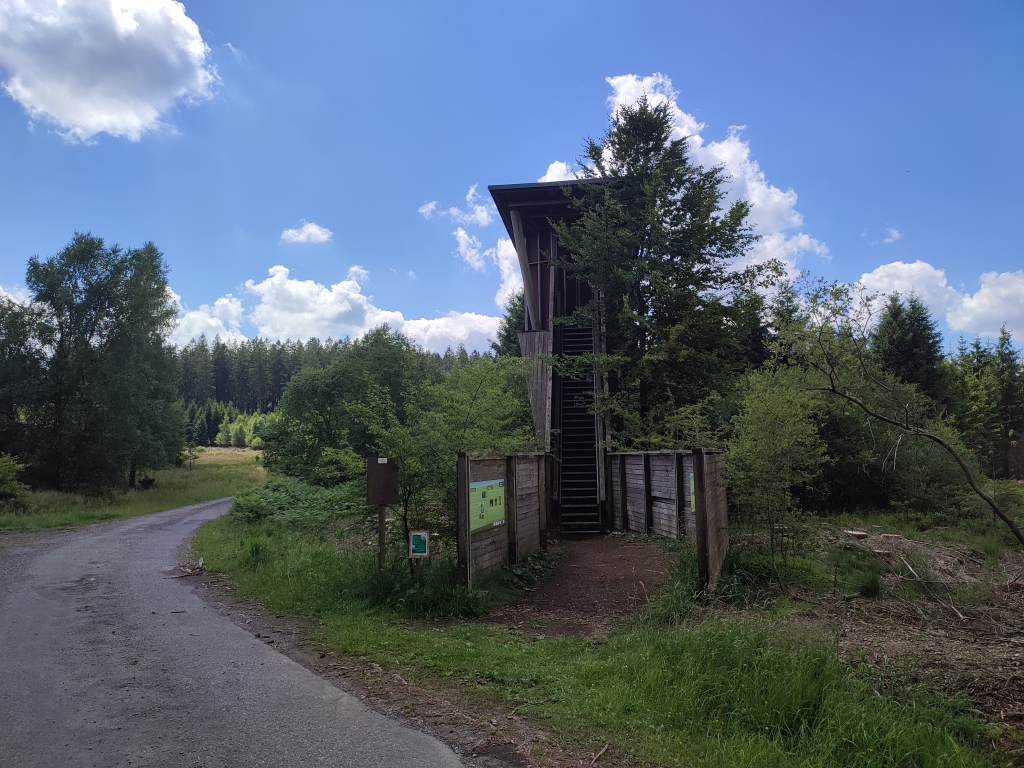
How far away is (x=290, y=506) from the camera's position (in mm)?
17500

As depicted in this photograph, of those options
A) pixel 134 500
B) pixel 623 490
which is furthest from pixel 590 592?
pixel 134 500

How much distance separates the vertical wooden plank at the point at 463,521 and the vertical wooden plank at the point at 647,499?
6.19 metres

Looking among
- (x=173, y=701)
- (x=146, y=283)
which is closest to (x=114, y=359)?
(x=146, y=283)

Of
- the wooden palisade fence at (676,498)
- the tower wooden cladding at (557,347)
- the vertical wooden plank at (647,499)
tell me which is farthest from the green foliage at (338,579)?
the tower wooden cladding at (557,347)

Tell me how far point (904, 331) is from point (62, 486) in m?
39.4

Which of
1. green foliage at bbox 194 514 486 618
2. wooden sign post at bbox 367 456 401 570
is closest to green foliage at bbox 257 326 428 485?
green foliage at bbox 194 514 486 618

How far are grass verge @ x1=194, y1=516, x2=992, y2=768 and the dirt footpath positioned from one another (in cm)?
61

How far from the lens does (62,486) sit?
26.7m

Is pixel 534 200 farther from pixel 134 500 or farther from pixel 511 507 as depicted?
pixel 134 500

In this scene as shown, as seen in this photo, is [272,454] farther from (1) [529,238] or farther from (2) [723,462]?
(2) [723,462]

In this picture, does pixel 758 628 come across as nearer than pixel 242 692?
No

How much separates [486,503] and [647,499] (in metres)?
5.69

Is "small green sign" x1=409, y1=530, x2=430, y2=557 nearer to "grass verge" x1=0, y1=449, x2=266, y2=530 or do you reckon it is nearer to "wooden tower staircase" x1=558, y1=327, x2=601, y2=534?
"wooden tower staircase" x1=558, y1=327, x2=601, y2=534

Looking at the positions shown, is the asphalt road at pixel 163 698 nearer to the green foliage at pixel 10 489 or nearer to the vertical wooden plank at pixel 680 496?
the vertical wooden plank at pixel 680 496
